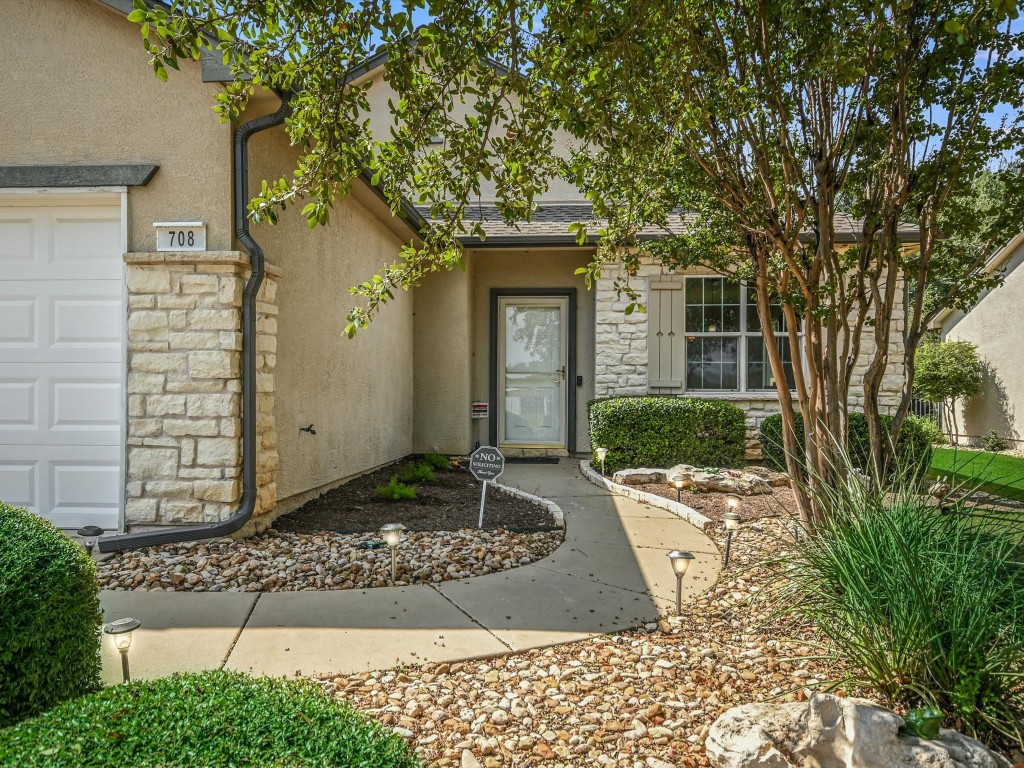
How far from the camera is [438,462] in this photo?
756 centimetres

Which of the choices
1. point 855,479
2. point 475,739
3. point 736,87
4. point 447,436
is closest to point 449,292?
point 447,436

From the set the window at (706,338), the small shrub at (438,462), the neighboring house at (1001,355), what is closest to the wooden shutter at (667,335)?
the window at (706,338)

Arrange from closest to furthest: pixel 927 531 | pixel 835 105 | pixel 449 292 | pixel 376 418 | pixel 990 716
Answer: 1. pixel 990 716
2. pixel 927 531
3. pixel 835 105
4. pixel 376 418
5. pixel 449 292

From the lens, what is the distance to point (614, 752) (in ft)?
6.37

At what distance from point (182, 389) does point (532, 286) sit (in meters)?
5.43

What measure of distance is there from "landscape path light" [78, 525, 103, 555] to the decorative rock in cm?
458

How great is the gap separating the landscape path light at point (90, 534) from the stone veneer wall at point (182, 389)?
0.23 metres

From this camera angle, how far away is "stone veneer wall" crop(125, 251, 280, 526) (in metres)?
4.15

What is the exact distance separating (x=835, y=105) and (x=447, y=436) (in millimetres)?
6161

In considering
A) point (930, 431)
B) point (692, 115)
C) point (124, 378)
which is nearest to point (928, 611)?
point (692, 115)

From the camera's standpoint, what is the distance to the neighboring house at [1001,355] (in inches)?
488

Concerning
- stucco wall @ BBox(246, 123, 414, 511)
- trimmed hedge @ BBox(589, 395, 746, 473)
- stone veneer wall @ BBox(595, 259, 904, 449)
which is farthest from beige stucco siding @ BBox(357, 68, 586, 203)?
trimmed hedge @ BBox(589, 395, 746, 473)

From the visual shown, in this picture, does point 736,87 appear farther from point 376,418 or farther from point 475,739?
point 376,418

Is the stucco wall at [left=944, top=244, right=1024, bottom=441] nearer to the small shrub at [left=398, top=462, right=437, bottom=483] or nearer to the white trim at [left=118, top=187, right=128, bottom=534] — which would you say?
the small shrub at [left=398, top=462, right=437, bottom=483]
